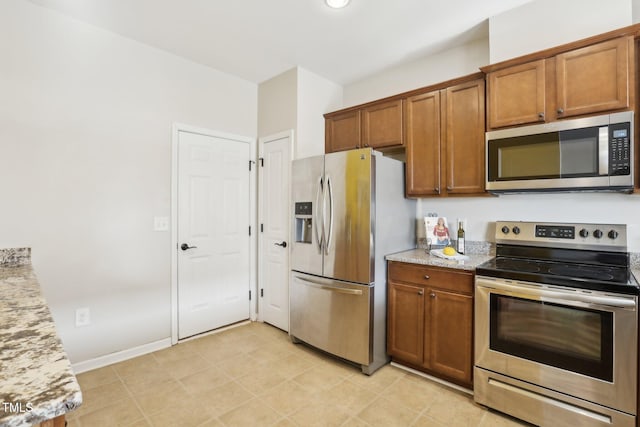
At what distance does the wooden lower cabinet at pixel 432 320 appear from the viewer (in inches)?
86.4

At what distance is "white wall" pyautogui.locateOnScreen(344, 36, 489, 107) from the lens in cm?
280

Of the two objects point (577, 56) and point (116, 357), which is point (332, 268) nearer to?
point (116, 357)

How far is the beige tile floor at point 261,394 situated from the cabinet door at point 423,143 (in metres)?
1.57

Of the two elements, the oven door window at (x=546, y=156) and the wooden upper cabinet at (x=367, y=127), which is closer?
the oven door window at (x=546, y=156)

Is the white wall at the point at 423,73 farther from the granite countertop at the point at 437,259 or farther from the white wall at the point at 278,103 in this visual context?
the granite countertop at the point at 437,259

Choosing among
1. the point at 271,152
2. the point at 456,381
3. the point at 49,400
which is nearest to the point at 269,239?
the point at 271,152

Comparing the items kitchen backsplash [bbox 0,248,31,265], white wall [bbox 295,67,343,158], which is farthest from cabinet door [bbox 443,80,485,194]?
kitchen backsplash [bbox 0,248,31,265]

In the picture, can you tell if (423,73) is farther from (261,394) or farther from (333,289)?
(261,394)

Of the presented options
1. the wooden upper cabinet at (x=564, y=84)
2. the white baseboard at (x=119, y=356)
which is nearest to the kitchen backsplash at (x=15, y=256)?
the white baseboard at (x=119, y=356)

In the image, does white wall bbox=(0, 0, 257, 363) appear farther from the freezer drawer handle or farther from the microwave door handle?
the microwave door handle

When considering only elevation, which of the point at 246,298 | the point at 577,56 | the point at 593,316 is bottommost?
the point at 246,298

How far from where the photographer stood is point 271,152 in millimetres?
3559

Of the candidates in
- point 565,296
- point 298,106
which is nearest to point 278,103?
point 298,106

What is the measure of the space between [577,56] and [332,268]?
7.35ft
